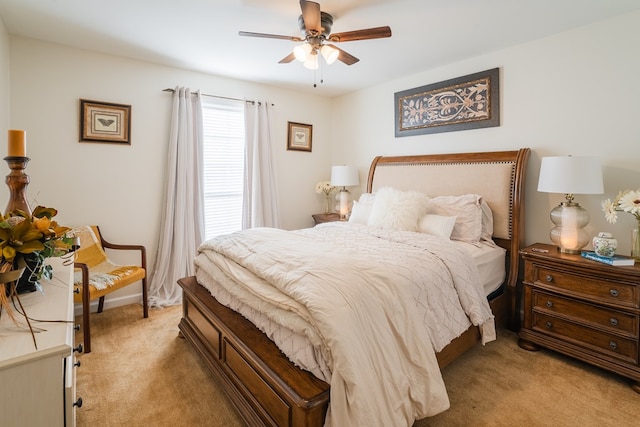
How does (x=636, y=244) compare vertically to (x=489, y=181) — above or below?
below

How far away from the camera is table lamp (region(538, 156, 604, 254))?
88.1 inches

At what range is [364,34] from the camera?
2182 millimetres

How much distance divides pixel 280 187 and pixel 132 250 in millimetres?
1936

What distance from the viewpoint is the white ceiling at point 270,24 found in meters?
2.27

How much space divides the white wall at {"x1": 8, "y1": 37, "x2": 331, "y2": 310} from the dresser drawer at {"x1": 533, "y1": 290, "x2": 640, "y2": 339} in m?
3.69

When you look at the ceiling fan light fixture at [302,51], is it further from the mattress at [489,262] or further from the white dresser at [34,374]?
the white dresser at [34,374]

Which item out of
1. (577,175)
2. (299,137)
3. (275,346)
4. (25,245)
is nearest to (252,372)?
(275,346)

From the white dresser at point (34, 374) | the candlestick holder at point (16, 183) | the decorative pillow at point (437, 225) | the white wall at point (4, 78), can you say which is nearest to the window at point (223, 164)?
the white wall at point (4, 78)

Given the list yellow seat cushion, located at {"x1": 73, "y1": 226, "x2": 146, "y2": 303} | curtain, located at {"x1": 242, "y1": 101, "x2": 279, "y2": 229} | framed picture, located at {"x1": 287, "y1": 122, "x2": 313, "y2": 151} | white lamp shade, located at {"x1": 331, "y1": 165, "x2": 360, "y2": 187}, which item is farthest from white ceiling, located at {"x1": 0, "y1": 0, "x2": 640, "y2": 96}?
yellow seat cushion, located at {"x1": 73, "y1": 226, "x2": 146, "y2": 303}

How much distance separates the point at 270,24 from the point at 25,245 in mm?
2278

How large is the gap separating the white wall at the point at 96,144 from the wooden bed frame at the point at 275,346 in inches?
50.4

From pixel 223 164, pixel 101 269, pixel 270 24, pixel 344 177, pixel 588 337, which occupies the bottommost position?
pixel 588 337

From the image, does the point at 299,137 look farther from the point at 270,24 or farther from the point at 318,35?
the point at 318,35

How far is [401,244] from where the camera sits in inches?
95.9
